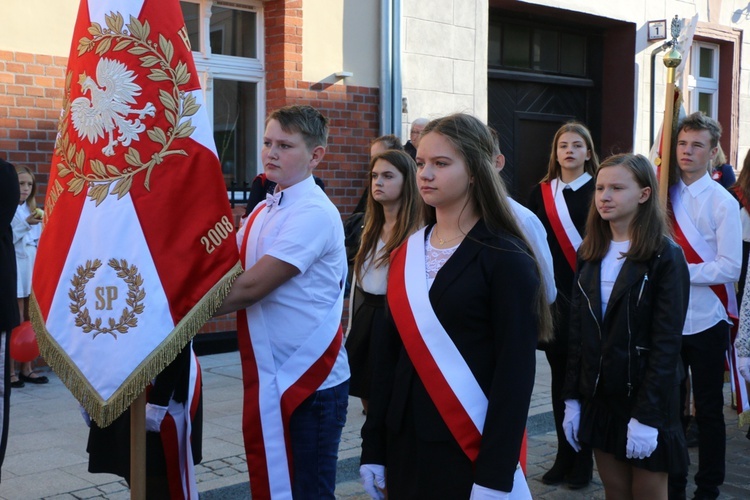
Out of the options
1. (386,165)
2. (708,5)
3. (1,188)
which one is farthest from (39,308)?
(708,5)

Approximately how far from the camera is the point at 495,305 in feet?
8.91

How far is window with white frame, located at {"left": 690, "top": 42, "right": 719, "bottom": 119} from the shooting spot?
530 inches

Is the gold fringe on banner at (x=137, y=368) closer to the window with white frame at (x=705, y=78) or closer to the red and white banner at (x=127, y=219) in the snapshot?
the red and white banner at (x=127, y=219)

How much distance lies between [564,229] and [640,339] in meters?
1.77

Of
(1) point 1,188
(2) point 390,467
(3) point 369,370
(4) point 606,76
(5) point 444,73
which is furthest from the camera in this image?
(4) point 606,76

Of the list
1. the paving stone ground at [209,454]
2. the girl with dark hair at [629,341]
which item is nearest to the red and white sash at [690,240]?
the paving stone ground at [209,454]

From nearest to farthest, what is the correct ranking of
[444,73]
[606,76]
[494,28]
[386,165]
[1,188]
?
[1,188], [386,165], [444,73], [494,28], [606,76]

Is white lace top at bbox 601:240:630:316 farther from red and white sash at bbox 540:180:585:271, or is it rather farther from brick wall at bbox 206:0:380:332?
brick wall at bbox 206:0:380:332

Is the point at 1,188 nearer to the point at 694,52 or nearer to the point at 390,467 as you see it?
the point at 390,467

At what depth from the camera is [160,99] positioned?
10.3 feet

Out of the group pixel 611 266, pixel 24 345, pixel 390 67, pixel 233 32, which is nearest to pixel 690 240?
pixel 611 266

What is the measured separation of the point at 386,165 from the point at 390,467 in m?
2.57

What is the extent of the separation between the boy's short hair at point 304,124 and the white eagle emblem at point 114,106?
55cm

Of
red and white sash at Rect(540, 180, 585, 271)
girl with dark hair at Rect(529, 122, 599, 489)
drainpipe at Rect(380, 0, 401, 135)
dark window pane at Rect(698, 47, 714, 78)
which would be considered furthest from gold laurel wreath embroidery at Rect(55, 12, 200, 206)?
dark window pane at Rect(698, 47, 714, 78)
